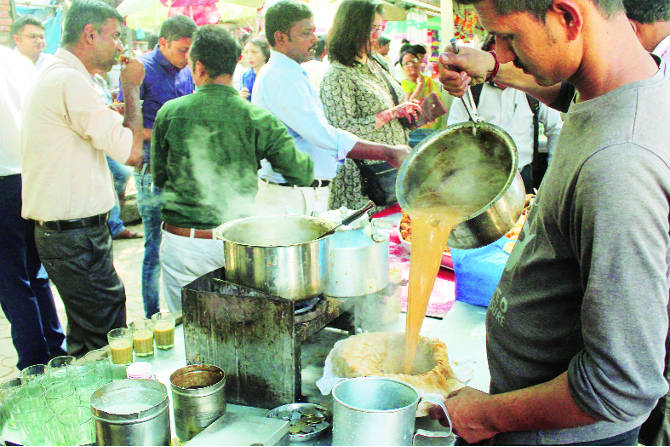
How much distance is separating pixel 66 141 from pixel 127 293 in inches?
106

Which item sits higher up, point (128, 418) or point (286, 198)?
point (286, 198)

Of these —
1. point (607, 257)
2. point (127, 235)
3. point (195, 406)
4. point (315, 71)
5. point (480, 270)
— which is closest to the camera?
point (607, 257)

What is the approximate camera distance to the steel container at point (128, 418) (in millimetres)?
1285

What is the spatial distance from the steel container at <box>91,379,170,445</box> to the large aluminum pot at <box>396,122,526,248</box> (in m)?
0.91

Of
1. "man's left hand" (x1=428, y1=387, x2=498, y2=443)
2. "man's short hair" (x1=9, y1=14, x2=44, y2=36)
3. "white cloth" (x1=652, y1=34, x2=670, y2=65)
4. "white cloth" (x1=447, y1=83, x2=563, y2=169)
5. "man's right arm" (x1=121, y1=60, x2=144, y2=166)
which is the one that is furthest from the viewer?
"man's short hair" (x1=9, y1=14, x2=44, y2=36)

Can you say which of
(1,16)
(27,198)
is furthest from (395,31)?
(27,198)

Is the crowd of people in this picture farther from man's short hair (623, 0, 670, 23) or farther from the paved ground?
the paved ground

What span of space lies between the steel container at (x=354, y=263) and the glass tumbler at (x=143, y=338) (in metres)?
0.70

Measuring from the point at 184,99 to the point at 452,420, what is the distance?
2333mm

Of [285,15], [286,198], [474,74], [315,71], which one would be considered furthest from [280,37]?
[315,71]

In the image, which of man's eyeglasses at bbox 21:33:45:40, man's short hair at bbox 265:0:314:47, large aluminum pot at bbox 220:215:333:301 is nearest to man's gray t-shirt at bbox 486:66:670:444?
large aluminum pot at bbox 220:215:333:301

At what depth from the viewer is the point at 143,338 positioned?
6.77 feet

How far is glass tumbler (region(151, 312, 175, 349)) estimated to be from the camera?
6.91ft

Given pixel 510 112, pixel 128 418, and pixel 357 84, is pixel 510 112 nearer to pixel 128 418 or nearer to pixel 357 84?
pixel 357 84
